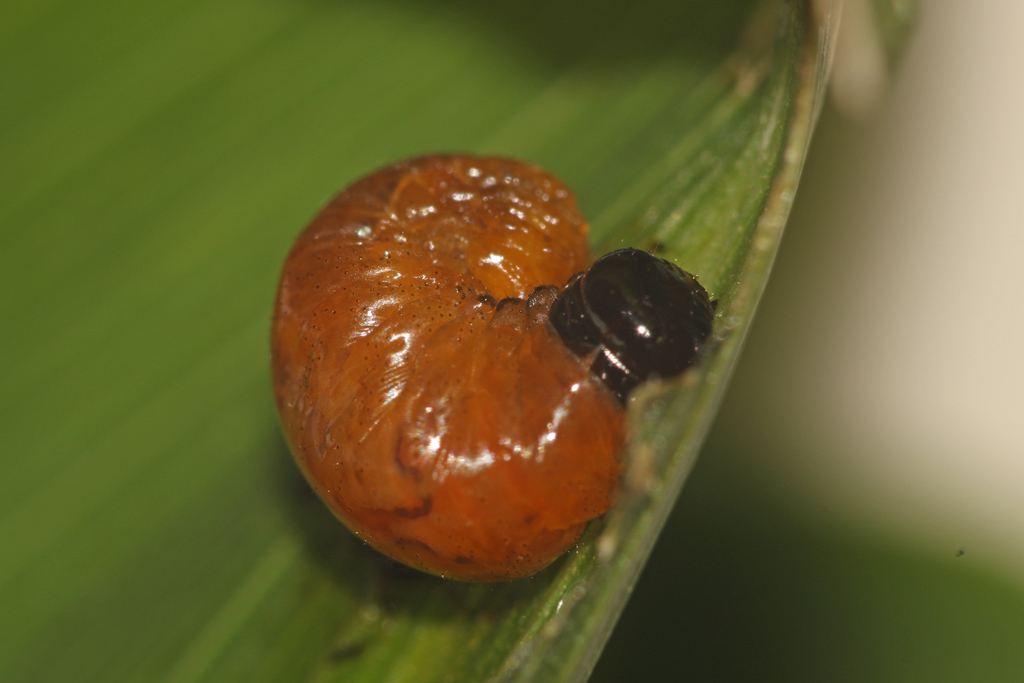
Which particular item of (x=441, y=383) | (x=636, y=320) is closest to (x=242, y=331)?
(x=441, y=383)

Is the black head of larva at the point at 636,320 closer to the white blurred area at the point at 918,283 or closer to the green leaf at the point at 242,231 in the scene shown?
the green leaf at the point at 242,231

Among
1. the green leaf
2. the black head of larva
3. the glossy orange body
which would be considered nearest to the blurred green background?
the green leaf

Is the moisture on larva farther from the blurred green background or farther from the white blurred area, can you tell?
the white blurred area

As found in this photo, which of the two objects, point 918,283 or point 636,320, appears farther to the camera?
point 918,283

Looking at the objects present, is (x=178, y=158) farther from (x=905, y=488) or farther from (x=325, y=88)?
(x=905, y=488)

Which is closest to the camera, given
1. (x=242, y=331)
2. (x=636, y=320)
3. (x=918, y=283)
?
(x=636, y=320)

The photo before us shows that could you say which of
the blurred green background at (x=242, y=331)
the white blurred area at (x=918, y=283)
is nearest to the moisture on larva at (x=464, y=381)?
the blurred green background at (x=242, y=331)

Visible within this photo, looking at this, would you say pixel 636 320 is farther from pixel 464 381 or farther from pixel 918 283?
pixel 918 283
